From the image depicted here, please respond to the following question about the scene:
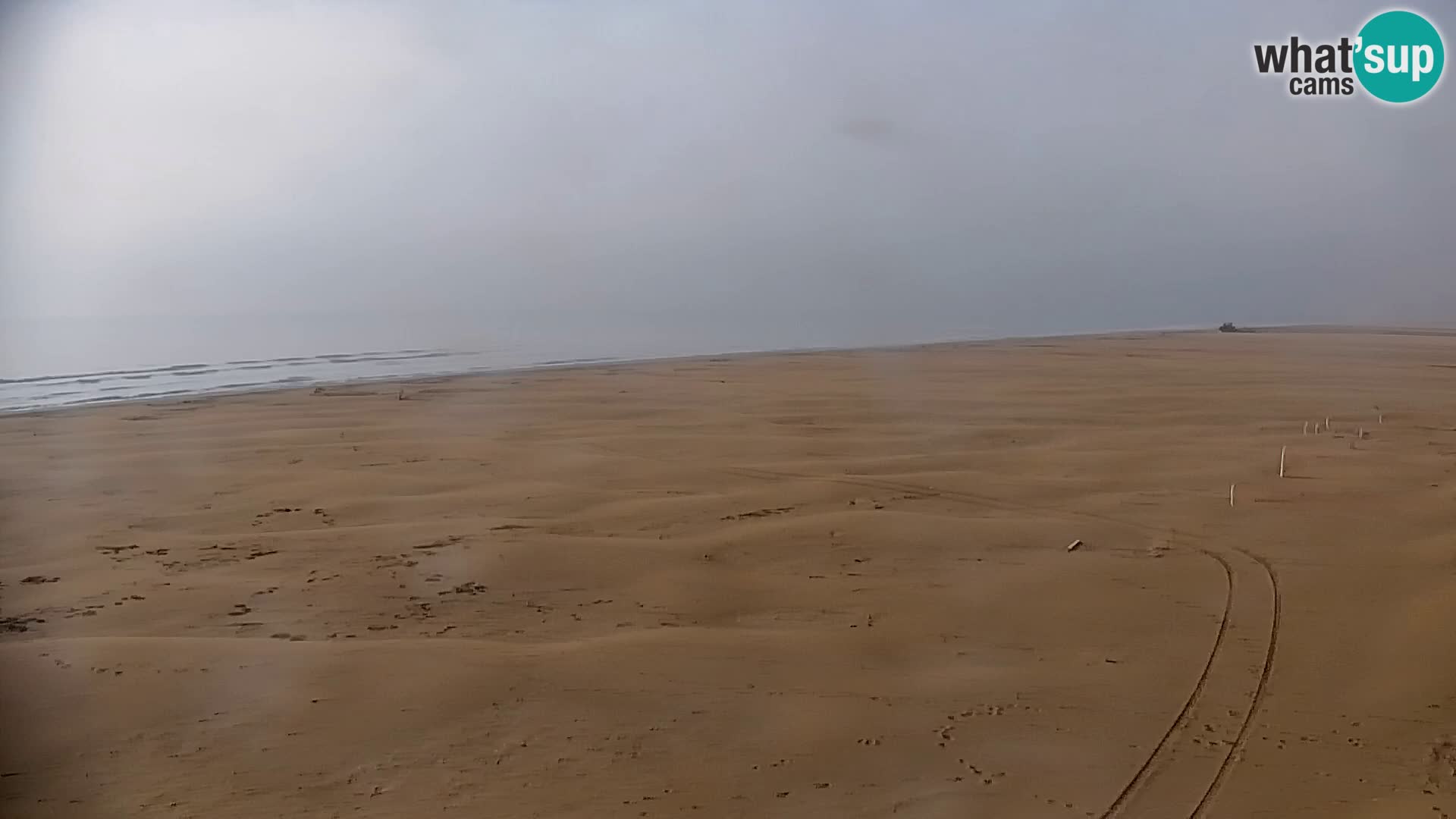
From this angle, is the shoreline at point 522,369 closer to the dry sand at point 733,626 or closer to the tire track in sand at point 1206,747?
the dry sand at point 733,626

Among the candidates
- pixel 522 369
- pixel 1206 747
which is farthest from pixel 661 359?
pixel 1206 747

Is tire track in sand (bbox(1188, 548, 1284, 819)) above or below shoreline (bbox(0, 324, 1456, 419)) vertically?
below

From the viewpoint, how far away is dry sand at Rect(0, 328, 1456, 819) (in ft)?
8.39

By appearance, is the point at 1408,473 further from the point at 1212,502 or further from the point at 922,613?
the point at 922,613

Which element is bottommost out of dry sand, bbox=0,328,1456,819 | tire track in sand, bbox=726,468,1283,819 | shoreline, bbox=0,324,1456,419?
tire track in sand, bbox=726,468,1283,819

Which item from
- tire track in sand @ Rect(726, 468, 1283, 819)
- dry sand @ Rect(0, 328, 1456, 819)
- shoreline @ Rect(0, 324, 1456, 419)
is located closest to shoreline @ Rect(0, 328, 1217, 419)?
shoreline @ Rect(0, 324, 1456, 419)

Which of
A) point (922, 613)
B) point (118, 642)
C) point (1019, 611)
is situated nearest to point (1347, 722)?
point (1019, 611)

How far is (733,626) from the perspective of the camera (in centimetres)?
361

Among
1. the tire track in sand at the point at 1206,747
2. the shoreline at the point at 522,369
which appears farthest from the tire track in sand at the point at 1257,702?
the shoreline at the point at 522,369

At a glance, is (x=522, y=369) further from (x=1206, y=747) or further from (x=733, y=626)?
(x=1206, y=747)

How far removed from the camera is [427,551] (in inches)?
175

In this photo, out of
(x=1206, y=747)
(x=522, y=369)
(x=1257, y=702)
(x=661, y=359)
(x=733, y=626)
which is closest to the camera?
(x=1206, y=747)

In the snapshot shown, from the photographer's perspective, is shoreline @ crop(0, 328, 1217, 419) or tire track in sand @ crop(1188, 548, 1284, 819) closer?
tire track in sand @ crop(1188, 548, 1284, 819)

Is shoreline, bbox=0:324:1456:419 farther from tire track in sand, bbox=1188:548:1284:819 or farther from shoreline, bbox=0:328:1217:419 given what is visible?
tire track in sand, bbox=1188:548:1284:819
